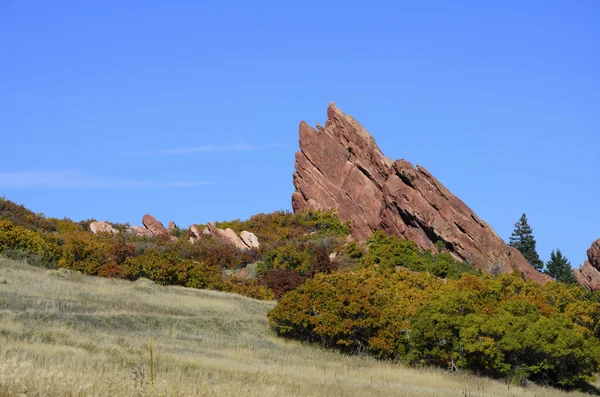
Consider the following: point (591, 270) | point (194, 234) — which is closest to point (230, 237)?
point (194, 234)

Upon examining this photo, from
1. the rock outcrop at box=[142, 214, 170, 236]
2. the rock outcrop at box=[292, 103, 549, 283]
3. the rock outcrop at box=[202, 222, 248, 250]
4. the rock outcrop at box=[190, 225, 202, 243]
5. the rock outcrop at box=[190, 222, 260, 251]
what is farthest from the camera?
the rock outcrop at box=[142, 214, 170, 236]

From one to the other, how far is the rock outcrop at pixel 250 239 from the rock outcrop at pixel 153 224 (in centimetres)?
961

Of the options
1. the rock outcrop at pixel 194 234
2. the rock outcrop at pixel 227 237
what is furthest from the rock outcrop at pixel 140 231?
the rock outcrop at pixel 227 237

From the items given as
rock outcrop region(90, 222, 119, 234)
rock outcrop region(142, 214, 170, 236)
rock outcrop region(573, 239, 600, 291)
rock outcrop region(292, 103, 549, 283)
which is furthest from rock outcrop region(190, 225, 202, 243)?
rock outcrop region(573, 239, 600, 291)

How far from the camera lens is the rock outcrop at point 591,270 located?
69.9 meters

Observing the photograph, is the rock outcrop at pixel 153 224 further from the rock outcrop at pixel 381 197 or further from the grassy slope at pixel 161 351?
the grassy slope at pixel 161 351

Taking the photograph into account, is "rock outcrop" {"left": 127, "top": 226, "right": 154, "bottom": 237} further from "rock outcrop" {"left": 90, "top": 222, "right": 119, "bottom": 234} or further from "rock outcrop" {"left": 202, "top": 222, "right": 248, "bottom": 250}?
"rock outcrop" {"left": 202, "top": 222, "right": 248, "bottom": 250}

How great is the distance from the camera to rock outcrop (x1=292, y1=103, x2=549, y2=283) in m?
69.7

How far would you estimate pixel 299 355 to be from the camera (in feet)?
99.9

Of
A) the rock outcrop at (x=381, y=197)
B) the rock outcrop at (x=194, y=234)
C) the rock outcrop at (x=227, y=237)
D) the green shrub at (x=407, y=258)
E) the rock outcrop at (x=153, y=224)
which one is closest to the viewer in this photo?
the green shrub at (x=407, y=258)

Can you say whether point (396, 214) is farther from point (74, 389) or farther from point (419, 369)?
point (74, 389)

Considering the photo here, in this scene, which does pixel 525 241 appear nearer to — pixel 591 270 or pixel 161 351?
pixel 591 270

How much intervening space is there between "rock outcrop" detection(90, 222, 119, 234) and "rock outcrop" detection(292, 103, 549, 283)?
71.4 feet

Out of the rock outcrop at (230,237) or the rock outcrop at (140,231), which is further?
the rock outcrop at (140,231)
